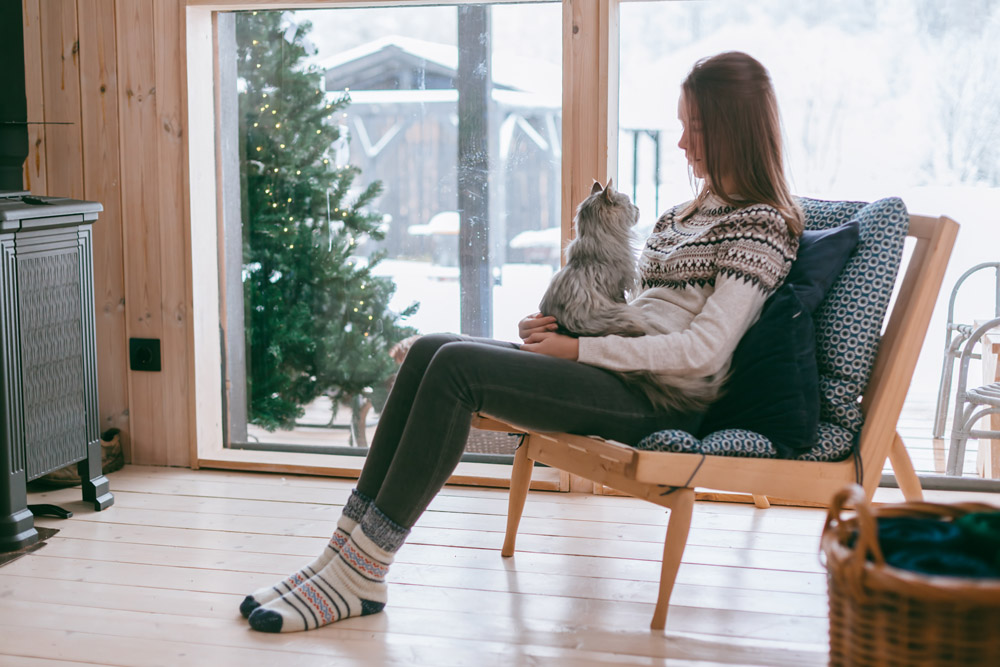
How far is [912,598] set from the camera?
1.16 m

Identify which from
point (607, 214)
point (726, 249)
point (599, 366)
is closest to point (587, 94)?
point (607, 214)

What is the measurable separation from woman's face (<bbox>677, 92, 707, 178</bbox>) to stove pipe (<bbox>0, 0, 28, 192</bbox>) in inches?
76.5

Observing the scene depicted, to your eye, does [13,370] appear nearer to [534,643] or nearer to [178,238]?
[178,238]

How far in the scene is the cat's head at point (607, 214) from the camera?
1976 millimetres

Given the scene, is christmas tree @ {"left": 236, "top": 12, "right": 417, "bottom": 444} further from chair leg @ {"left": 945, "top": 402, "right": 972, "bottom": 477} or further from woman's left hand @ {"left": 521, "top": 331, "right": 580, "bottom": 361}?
chair leg @ {"left": 945, "top": 402, "right": 972, "bottom": 477}

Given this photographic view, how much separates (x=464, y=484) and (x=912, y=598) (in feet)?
6.11

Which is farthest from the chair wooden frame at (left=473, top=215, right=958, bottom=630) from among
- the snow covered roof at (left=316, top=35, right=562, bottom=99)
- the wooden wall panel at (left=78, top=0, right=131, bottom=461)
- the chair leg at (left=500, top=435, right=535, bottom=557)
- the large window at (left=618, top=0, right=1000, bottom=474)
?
the wooden wall panel at (left=78, top=0, right=131, bottom=461)

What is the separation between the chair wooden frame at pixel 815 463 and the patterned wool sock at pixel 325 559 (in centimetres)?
46

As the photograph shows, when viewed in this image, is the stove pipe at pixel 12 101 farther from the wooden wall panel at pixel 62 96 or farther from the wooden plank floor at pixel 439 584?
the wooden plank floor at pixel 439 584

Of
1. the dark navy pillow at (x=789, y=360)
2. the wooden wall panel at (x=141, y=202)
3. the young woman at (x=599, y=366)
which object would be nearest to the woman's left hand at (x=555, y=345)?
the young woman at (x=599, y=366)

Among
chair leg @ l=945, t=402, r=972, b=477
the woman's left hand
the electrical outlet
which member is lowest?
chair leg @ l=945, t=402, r=972, b=477

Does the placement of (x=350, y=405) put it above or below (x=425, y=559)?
above

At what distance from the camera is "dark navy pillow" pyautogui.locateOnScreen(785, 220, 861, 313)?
187 cm

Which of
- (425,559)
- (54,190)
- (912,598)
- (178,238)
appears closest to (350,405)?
(178,238)
